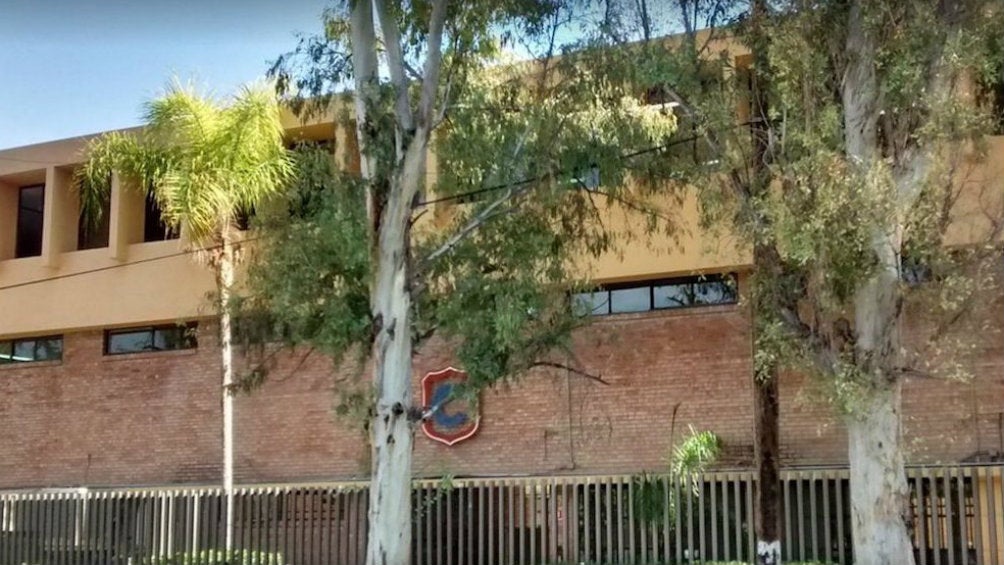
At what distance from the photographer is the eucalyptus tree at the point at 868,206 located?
38.3 ft

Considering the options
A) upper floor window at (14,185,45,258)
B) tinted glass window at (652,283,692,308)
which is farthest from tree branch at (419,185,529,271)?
upper floor window at (14,185,45,258)

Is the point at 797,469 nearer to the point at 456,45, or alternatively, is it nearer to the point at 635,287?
the point at 635,287

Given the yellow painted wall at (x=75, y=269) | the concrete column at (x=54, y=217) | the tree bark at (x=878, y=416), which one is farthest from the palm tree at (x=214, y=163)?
the tree bark at (x=878, y=416)

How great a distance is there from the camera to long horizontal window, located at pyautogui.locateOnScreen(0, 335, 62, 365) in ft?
83.1

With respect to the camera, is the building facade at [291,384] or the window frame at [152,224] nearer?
the building facade at [291,384]

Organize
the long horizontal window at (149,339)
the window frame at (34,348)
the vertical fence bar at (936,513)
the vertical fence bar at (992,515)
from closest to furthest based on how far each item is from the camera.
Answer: the vertical fence bar at (992,515) < the vertical fence bar at (936,513) < the long horizontal window at (149,339) < the window frame at (34,348)

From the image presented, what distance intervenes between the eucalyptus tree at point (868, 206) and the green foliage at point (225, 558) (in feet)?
31.1

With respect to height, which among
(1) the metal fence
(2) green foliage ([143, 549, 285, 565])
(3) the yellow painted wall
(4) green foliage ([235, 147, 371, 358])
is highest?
(3) the yellow painted wall

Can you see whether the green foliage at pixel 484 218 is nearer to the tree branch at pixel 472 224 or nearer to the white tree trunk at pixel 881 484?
the tree branch at pixel 472 224

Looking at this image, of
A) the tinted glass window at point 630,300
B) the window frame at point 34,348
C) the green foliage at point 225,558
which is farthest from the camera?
the window frame at point 34,348

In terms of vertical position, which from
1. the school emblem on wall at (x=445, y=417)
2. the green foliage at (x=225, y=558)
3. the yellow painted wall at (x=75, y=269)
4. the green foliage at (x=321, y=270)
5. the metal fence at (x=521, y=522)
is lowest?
the green foliage at (x=225, y=558)

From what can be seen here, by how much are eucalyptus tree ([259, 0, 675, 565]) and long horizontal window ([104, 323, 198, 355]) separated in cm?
938

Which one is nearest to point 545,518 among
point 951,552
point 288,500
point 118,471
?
point 288,500

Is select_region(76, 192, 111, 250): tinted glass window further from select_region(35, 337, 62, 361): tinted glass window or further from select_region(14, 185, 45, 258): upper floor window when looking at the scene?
select_region(35, 337, 62, 361): tinted glass window
